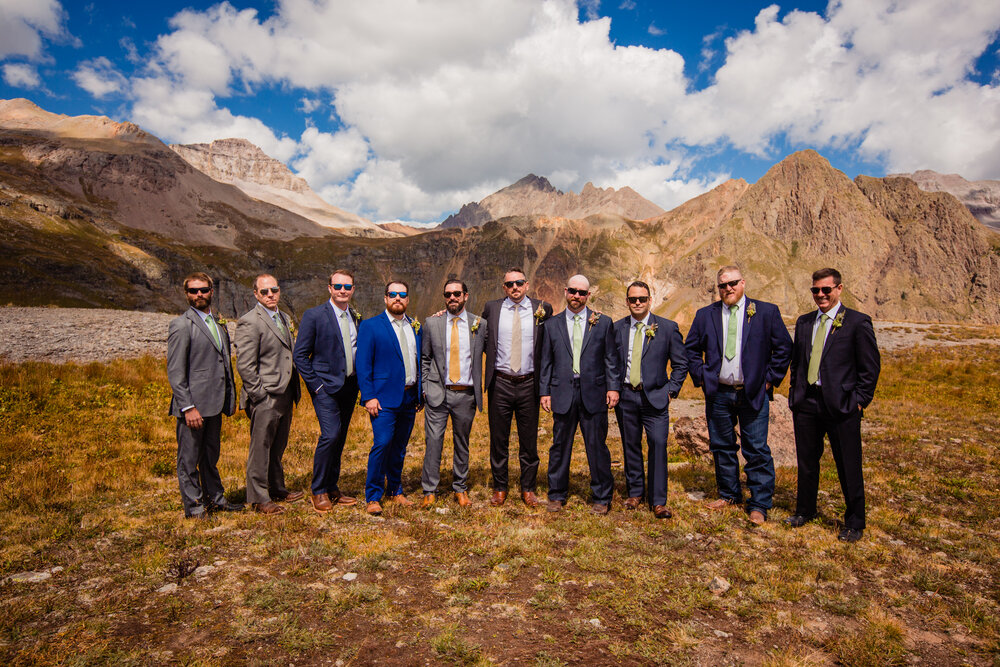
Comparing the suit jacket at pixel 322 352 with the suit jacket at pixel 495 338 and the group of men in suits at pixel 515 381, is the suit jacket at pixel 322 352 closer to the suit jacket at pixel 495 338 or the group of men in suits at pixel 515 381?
the group of men in suits at pixel 515 381

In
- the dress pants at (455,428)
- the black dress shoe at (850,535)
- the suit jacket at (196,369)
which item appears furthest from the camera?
the dress pants at (455,428)

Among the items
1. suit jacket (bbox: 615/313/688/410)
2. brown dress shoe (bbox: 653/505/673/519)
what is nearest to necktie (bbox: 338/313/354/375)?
suit jacket (bbox: 615/313/688/410)

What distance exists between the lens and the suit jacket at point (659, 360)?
7449 mm

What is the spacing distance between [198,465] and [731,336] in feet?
26.9

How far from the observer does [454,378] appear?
7.60 m

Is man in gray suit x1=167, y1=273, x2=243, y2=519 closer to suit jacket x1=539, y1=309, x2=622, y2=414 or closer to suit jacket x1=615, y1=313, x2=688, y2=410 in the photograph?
suit jacket x1=539, y1=309, x2=622, y2=414

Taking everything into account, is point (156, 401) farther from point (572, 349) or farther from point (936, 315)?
point (936, 315)

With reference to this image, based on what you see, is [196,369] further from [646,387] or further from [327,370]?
[646,387]

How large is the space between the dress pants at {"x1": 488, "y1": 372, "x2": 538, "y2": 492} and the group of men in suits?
0.02m

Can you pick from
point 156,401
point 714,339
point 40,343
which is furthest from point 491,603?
point 40,343

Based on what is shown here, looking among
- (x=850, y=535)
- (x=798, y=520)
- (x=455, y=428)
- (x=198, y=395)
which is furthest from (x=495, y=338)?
(x=850, y=535)

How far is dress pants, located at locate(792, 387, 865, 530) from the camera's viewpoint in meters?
6.55

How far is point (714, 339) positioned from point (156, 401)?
Answer: 1393 centimetres

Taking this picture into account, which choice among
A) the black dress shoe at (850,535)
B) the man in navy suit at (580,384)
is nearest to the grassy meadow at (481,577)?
the black dress shoe at (850,535)
